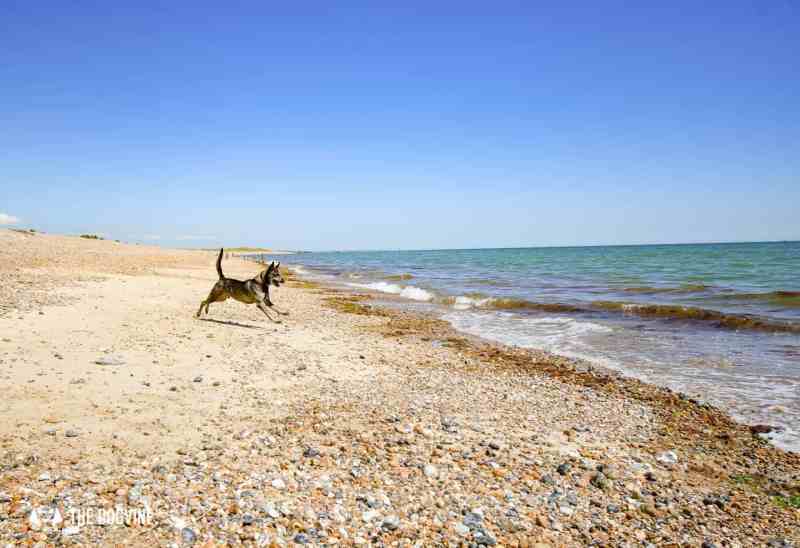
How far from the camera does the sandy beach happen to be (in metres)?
4.09

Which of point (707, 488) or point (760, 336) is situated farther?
point (760, 336)

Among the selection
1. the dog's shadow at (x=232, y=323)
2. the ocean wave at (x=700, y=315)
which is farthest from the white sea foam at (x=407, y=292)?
the dog's shadow at (x=232, y=323)

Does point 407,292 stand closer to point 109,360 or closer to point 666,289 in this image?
point 666,289

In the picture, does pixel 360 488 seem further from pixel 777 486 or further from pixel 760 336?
pixel 760 336

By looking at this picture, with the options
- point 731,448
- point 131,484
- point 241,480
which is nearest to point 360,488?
point 241,480

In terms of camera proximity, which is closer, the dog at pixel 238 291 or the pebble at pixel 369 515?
the pebble at pixel 369 515

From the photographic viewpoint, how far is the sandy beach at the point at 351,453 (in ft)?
13.4

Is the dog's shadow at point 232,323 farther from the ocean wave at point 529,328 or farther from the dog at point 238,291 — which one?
the ocean wave at point 529,328

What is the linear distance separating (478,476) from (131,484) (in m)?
3.38

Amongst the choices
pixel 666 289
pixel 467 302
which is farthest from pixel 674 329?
pixel 666 289

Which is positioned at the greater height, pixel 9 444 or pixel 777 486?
pixel 9 444

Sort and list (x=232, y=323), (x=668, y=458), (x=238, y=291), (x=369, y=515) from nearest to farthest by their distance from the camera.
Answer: (x=369, y=515) < (x=668, y=458) < (x=232, y=323) < (x=238, y=291)

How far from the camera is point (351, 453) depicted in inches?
217

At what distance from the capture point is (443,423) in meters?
6.65
